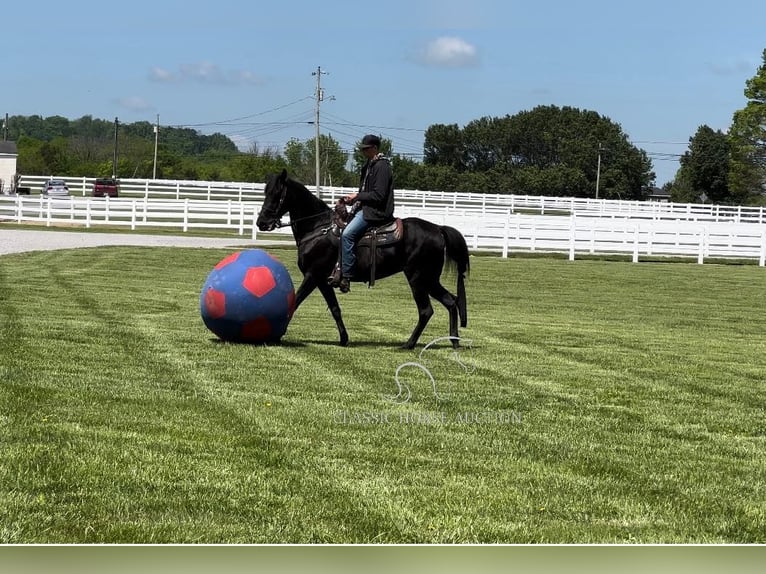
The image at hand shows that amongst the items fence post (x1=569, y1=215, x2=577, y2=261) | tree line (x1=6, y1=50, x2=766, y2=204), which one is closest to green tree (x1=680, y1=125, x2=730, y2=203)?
tree line (x1=6, y1=50, x2=766, y2=204)

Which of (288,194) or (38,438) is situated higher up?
(288,194)

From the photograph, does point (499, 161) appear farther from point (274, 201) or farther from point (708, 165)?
point (274, 201)

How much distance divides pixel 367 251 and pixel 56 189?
69193 mm

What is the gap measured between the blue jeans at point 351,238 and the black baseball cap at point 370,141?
83cm

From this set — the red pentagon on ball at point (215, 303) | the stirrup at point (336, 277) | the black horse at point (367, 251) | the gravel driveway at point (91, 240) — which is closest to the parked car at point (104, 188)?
the gravel driveway at point (91, 240)

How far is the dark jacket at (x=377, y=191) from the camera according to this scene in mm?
13484

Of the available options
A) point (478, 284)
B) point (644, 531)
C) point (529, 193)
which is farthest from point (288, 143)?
point (644, 531)

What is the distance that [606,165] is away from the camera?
407ft

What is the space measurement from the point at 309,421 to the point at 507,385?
3065mm

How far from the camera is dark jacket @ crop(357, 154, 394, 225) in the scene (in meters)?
13.5

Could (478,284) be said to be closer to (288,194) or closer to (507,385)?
(288,194)

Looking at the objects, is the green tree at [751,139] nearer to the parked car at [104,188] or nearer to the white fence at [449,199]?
the white fence at [449,199]

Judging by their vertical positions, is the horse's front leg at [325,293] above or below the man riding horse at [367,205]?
below

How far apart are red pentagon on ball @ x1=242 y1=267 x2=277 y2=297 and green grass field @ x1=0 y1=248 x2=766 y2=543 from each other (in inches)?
26.3
